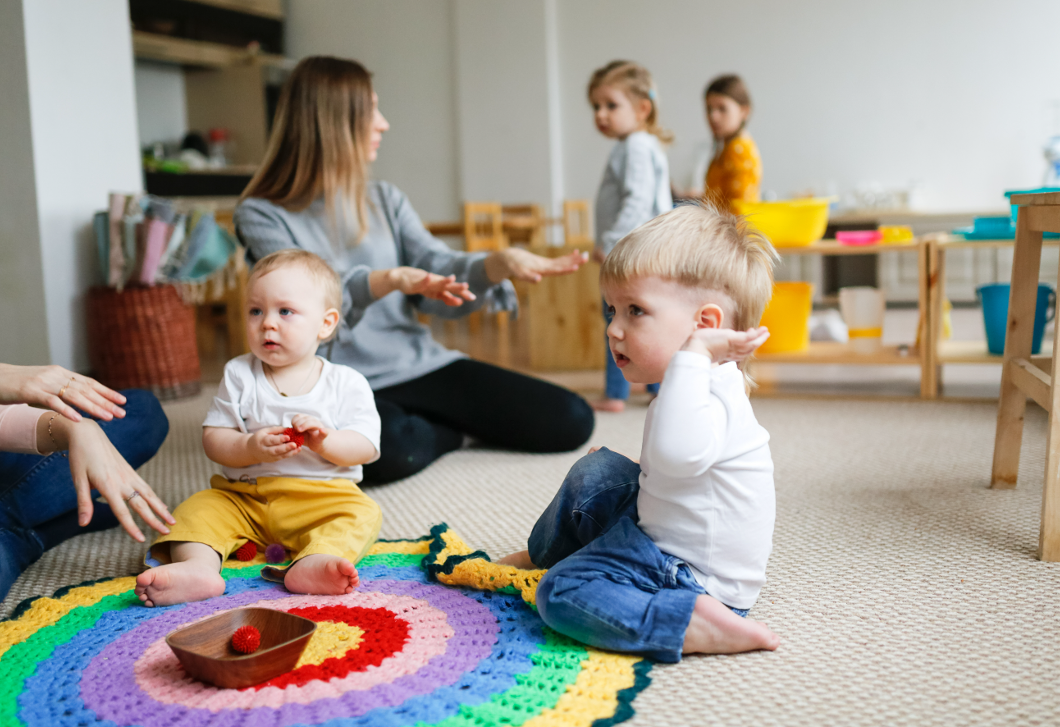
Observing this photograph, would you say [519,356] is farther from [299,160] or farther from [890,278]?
[890,278]

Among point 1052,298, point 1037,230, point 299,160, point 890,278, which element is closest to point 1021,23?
point 890,278

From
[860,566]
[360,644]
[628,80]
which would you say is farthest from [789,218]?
[360,644]

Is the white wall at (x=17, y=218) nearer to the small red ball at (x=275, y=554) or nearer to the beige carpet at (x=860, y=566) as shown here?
the beige carpet at (x=860, y=566)

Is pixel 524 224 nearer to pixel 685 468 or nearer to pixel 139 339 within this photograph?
pixel 139 339

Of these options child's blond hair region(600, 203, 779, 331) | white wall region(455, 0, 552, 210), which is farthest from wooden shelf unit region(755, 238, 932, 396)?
white wall region(455, 0, 552, 210)

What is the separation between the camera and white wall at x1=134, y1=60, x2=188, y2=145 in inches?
213

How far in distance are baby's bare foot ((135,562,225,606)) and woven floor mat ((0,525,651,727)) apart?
0.01 m

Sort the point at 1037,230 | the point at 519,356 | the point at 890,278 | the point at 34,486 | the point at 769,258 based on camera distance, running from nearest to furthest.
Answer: the point at 769,258
the point at 34,486
the point at 1037,230
the point at 519,356
the point at 890,278

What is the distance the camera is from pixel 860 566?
1130mm

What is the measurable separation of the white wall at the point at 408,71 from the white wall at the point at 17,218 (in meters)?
3.54

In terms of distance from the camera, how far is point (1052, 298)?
2174mm

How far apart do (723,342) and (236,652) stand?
0.55m

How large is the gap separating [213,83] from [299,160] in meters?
4.59

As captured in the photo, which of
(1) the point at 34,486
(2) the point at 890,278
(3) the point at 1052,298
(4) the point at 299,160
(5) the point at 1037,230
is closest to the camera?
(1) the point at 34,486
